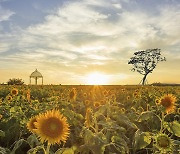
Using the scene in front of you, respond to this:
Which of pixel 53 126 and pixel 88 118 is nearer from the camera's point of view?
pixel 53 126

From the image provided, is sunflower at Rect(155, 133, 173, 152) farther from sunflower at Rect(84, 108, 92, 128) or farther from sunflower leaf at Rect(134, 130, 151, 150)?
sunflower at Rect(84, 108, 92, 128)

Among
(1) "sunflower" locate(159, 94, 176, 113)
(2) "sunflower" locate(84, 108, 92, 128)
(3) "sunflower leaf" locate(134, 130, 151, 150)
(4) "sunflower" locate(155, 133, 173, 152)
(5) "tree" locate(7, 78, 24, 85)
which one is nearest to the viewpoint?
(4) "sunflower" locate(155, 133, 173, 152)

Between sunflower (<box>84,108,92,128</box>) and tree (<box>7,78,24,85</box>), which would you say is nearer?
sunflower (<box>84,108,92,128</box>)

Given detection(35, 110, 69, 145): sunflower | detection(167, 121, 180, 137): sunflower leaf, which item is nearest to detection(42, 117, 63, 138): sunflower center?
detection(35, 110, 69, 145): sunflower

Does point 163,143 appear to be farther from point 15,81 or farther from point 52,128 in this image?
point 15,81

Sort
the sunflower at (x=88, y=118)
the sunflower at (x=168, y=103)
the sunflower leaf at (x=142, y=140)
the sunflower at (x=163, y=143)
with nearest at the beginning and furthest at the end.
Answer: the sunflower at (x=163, y=143) < the sunflower leaf at (x=142, y=140) < the sunflower at (x=88, y=118) < the sunflower at (x=168, y=103)

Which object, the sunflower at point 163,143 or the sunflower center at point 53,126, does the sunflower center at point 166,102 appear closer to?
the sunflower at point 163,143

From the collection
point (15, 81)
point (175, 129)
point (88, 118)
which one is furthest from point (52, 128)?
point (15, 81)

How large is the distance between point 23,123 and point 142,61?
7130 cm

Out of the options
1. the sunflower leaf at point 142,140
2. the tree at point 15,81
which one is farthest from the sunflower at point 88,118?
the tree at point 15,81

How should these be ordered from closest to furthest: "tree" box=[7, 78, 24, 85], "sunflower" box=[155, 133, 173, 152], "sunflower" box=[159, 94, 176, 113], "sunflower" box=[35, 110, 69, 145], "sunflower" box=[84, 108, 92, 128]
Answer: "sunflower" box=[35, 110, 69, 145] < "sunflower" box=[155, 133, 173, 152] < "sunflower" box=[84, 108, 92, 128] < "sunflower" box=[159, 94, 176, 113] < "tree" box=[7, 78, 24, 85]

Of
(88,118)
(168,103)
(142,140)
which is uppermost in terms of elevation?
(168,103)

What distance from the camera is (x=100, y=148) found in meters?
3.01

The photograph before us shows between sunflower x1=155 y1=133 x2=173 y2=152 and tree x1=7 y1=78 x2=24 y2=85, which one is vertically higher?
tree x1=7 y1=78 x2=24 y2=85
